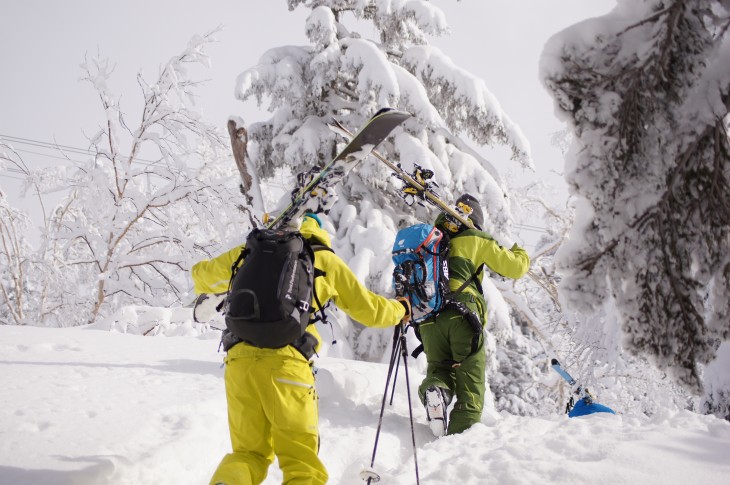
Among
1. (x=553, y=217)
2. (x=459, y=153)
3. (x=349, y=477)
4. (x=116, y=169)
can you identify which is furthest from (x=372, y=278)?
(x=553, y=217)

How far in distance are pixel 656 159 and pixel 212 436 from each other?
337cm

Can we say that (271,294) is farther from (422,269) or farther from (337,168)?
(422,269)

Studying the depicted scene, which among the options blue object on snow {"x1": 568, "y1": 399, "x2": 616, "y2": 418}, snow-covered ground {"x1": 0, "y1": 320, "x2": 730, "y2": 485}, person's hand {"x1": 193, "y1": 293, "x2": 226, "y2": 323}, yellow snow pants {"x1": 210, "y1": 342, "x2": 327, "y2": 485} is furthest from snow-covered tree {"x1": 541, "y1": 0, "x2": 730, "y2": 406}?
person's hand {"x1": 193, "y1": 293, "x2": 226, "y2": 323}

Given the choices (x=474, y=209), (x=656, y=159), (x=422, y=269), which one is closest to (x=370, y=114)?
(x=474, y=209)

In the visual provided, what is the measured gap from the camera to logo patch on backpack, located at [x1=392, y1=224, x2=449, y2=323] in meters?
4.45

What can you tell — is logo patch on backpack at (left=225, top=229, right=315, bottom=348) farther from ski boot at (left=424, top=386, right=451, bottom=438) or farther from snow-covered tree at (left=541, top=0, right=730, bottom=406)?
ski boot at (left=424, top=386, right=451, bottom=438)

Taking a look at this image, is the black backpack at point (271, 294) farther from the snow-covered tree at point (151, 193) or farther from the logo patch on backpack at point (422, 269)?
the snow-covered tree at point (151, 193)

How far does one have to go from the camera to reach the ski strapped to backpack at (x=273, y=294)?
101 inches

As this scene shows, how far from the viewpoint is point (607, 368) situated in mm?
9672

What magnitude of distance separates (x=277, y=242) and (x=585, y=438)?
2468 millimetres

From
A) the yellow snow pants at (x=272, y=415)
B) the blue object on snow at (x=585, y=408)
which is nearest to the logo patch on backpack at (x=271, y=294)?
the yellow snow pants at (x=272, y=415)

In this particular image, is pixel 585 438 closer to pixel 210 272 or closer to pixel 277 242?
pixel 277 242

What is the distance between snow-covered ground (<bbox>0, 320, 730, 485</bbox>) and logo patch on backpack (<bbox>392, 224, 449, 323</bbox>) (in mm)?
1164

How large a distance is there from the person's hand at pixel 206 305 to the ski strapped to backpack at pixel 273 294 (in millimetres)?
838
